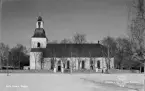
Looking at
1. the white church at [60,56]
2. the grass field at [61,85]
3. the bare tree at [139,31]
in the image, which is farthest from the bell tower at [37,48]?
the bare tree at [139,31]

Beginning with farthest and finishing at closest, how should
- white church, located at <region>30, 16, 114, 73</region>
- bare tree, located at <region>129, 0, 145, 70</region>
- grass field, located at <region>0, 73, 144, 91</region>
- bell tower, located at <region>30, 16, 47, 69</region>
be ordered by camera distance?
bell tower, located at <region>30, 16, 47, 69</region>
white church, located at <region>30, 16, 114, 73</region>
grass field, located at <region>0, 73, 144, 91</region>
bare tree, located at <region>129, 0, 145, 70</region>

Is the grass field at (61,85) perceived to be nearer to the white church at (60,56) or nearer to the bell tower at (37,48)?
the white church at (60,56)

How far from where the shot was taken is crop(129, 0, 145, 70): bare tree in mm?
3564

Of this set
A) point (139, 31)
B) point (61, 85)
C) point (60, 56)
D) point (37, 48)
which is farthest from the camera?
point (37, 48)

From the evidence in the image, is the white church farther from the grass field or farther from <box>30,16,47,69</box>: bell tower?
the grass field

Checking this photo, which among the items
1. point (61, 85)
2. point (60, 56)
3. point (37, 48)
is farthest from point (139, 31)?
point (37, 48)

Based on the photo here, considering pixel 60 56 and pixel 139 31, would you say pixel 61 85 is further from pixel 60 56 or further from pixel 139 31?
pixel 60 56

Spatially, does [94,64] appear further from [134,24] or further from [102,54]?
[134,24]

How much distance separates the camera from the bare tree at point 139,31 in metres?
3.56

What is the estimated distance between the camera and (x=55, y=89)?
4180 mm

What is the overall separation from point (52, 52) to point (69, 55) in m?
2.34

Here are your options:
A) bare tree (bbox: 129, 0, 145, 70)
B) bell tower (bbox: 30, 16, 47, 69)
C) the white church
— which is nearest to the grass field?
bare tree (bbox: 129, 0, 145, 70)

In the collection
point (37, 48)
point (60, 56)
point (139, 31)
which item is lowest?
point (60, 56)

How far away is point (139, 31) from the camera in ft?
12.0
